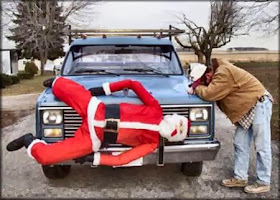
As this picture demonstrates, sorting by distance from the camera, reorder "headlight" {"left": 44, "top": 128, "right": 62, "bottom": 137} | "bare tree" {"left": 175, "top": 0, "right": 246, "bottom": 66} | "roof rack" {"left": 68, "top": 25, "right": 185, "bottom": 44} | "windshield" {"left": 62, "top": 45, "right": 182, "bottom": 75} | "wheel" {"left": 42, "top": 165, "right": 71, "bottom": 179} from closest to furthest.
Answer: "headlight" {"left": 44, "top": 128, "right": 62, "bottom": 137}
"wheel" {"left": 42, "top": 165, "right": 71, "bottom": 179}
"windshield" {"left": 62, "top": 45, "right": 182, "bottom": 75}
"roof rack" {"left": 68, "top": 25, "right": 185, "bottom": 44}
"bare tree" {"left": 175, "top": 0, "right": 246, "bottom": 66}

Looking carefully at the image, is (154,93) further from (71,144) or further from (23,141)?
(23,141)

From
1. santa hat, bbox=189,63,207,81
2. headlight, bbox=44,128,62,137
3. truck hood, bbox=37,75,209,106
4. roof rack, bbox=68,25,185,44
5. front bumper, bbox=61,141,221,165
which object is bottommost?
front bumper, bbox=61,141,221,165

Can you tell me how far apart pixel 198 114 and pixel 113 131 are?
3.21ft

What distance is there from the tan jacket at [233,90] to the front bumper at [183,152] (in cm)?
47

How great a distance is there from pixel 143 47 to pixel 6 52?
32911 millimetres

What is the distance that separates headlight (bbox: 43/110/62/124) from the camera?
3.96 m

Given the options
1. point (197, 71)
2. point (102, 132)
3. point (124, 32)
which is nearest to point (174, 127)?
point (102, 132)

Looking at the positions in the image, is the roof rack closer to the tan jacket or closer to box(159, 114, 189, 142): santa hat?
the tan jacket

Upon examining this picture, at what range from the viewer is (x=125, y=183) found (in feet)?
15.3

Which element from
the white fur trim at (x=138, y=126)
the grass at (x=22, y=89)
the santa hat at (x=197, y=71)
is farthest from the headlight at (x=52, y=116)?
the grass at (x=22, y=89)

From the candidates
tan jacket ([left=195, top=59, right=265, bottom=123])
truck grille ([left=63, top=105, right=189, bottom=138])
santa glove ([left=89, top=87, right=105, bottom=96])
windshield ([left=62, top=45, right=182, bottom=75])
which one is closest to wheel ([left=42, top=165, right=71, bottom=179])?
truck grille ([left=63, top=105, right=189, bottom=138])

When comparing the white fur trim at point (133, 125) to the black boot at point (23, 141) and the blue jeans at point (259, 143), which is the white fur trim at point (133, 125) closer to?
the black boot at point (23, 141)

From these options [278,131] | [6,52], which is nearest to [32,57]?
[6,52]

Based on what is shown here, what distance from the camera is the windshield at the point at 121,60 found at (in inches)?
200
